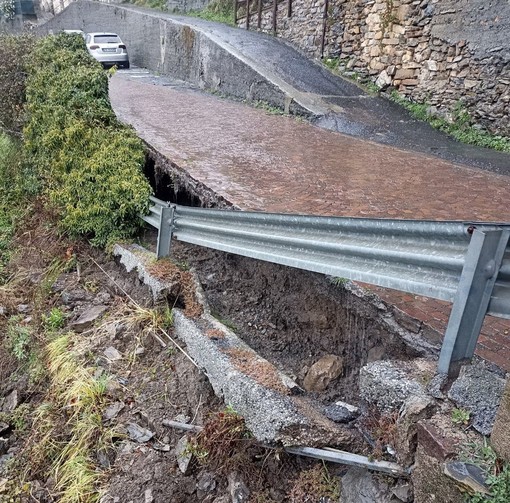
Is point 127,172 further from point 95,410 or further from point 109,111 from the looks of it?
point 95,410

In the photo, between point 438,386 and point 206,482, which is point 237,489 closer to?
point 206,482

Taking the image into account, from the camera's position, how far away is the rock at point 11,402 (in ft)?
15.1

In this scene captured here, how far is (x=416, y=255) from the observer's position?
7.88 ft

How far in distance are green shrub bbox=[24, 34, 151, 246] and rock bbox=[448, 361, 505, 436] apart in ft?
13.1

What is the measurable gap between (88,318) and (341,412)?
2831 millimetres

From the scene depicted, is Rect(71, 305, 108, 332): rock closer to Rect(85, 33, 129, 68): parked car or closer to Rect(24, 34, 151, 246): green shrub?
Rect(24, 34, 151, 246): green shrub

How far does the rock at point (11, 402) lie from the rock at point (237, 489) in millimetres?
2537

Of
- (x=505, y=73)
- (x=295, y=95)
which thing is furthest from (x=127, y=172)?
(x=505, y=73)

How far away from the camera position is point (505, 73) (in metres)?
8.66

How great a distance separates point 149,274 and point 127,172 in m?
1.51

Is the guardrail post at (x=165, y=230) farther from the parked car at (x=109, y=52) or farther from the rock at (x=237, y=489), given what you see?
the parked car at (x=109, y=52)

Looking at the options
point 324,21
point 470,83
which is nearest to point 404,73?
point 470,83

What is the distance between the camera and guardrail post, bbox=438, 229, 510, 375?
2045 millimetres

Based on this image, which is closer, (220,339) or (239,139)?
(220,339)
